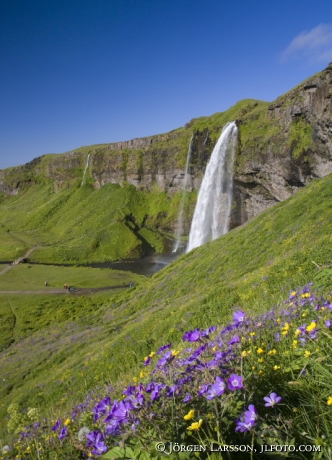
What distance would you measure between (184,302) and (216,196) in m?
50.5

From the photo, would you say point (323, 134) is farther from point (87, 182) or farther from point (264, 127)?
point (87, 182)

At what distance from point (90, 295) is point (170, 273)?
1108 inches

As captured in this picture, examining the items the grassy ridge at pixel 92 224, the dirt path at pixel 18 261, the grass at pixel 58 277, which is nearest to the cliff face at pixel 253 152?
the grassy ridge at pixel 92 224

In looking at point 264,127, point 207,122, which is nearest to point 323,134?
point 264,127

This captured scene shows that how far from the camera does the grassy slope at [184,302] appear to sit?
12.0 m

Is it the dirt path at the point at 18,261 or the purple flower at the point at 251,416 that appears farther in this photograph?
the dirt path at the point at 18,261

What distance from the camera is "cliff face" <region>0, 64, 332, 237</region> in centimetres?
5181

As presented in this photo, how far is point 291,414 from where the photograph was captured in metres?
2.54

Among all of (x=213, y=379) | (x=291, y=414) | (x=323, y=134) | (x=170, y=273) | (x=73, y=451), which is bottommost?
(x=170, y=273)

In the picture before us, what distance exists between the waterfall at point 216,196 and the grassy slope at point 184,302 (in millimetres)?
31602

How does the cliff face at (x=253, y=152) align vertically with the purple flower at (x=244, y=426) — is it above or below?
above

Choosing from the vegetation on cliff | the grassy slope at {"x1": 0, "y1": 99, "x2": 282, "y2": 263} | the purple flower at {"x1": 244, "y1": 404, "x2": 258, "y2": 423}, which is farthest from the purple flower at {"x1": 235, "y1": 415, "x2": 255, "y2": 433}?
the grassy slope at {"x1": 0, "y1": 99, "x2": 282, "y2": 263}

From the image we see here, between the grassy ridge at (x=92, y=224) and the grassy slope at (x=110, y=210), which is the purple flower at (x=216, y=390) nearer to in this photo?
the grassy slope at (x=110, y=210)

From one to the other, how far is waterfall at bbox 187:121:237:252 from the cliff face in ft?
7.19
